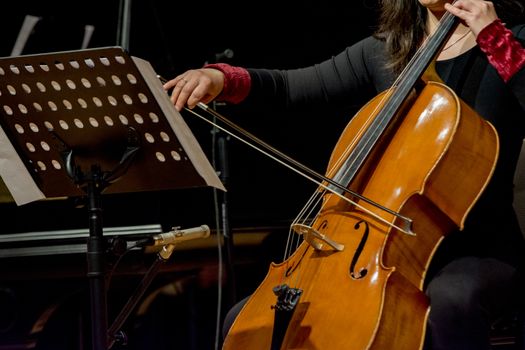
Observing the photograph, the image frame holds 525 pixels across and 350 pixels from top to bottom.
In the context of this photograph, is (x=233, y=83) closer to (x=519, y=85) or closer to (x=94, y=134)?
(x=94, y=134)

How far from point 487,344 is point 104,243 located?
0.75 m

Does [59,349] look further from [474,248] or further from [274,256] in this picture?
[474,248]

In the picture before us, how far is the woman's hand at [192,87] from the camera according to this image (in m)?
1.44

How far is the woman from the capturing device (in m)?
1.35

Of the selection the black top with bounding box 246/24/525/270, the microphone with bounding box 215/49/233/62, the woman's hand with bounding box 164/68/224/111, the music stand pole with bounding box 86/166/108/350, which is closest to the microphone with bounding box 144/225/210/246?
the music stand pole with bounding box 86/166/108/350

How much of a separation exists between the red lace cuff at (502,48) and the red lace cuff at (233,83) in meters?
0.54

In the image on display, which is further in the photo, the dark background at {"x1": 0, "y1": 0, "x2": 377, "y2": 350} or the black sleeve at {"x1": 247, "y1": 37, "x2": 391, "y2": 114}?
the dark background at {"x1": 0, "y1": 0, "x2": 377, "y2": 350}

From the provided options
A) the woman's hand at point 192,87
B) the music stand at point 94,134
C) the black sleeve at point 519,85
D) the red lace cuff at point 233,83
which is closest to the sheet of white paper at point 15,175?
the music stand at point 94,134

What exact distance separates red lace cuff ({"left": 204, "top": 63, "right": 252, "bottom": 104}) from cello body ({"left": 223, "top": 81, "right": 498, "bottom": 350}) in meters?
0.35

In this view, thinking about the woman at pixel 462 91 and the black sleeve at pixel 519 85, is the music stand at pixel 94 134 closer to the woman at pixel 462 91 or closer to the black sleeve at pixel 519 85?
the woman at pixel 462 91

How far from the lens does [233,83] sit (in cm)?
164

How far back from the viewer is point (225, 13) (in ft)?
9.50

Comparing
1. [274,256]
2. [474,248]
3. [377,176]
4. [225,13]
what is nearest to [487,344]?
[474,248]

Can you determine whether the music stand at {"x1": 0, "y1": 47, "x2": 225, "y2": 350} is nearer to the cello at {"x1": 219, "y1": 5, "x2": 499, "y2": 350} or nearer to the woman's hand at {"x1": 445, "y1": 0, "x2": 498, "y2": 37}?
the cello at {"x1": 219, "y1": 5, "x2": 499, "y2": 350}
